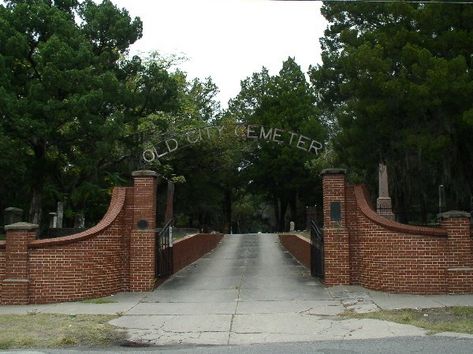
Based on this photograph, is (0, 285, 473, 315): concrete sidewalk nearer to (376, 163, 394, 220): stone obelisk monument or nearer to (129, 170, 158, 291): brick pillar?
(129, 170, 158, 291): brick pillar

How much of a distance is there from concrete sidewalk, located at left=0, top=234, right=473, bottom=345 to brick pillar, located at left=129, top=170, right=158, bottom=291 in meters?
0.43

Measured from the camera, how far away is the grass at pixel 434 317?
378 inches

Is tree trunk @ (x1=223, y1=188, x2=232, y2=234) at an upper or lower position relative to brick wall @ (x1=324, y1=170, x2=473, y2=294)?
upper

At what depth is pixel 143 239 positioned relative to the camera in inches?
573

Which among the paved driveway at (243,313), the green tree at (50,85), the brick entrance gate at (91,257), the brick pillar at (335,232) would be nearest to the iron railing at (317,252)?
the paved driveway at (243,313)

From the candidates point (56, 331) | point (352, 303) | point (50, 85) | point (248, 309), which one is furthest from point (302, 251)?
point (56, 331)

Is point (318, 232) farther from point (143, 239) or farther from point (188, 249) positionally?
point (188, 249)

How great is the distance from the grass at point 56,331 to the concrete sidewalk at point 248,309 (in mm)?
423

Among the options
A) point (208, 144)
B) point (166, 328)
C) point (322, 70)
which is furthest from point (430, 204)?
point (166, 328)

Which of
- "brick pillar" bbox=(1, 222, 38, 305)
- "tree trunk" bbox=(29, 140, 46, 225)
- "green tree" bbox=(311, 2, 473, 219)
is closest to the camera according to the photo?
"brick pillar" bbox=(1, 222, 38, 305)

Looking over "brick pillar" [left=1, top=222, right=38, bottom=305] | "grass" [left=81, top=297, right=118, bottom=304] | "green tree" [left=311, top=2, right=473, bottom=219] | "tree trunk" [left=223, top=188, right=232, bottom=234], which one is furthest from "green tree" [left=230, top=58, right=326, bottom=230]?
"brick pillar" [left=1, top=222, right=38, bottom=305]

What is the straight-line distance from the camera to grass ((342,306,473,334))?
378 inches

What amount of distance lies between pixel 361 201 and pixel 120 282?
20.6ft

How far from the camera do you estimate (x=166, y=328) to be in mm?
10289
